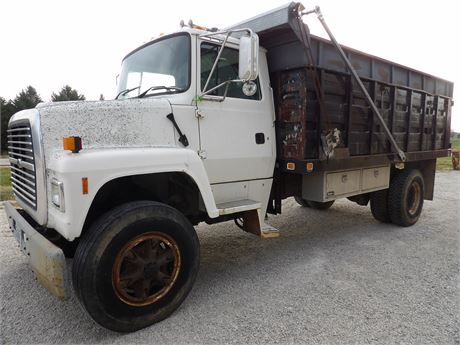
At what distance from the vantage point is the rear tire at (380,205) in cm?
580

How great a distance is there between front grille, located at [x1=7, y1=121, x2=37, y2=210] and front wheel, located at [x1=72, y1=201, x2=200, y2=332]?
2.54 feet

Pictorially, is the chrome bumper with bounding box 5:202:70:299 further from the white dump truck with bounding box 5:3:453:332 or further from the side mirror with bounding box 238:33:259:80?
the side mirror with bounding box 238:33:259:80

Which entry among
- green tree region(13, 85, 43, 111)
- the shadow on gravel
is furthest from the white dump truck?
green tree region(13, 85, 43, 111)

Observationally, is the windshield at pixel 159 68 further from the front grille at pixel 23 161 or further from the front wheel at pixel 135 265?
the front wheel at pixel 135 265

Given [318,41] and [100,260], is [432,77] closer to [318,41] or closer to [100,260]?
[318,41]

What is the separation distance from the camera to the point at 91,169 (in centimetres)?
253

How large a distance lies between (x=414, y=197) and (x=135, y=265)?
5.36 m

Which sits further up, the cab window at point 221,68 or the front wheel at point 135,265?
the cab window at point 221,68

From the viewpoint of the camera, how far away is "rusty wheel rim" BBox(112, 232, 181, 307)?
2715 mm

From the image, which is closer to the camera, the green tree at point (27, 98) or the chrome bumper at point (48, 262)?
the chrome bumper at point (48, 262)

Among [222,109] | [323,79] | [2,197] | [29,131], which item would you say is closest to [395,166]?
[323,79]

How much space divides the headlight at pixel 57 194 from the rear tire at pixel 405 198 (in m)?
5.12

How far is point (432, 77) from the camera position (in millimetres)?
6172

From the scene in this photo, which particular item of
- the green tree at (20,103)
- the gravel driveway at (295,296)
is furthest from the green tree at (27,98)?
the gravel driveway at (295,296)
